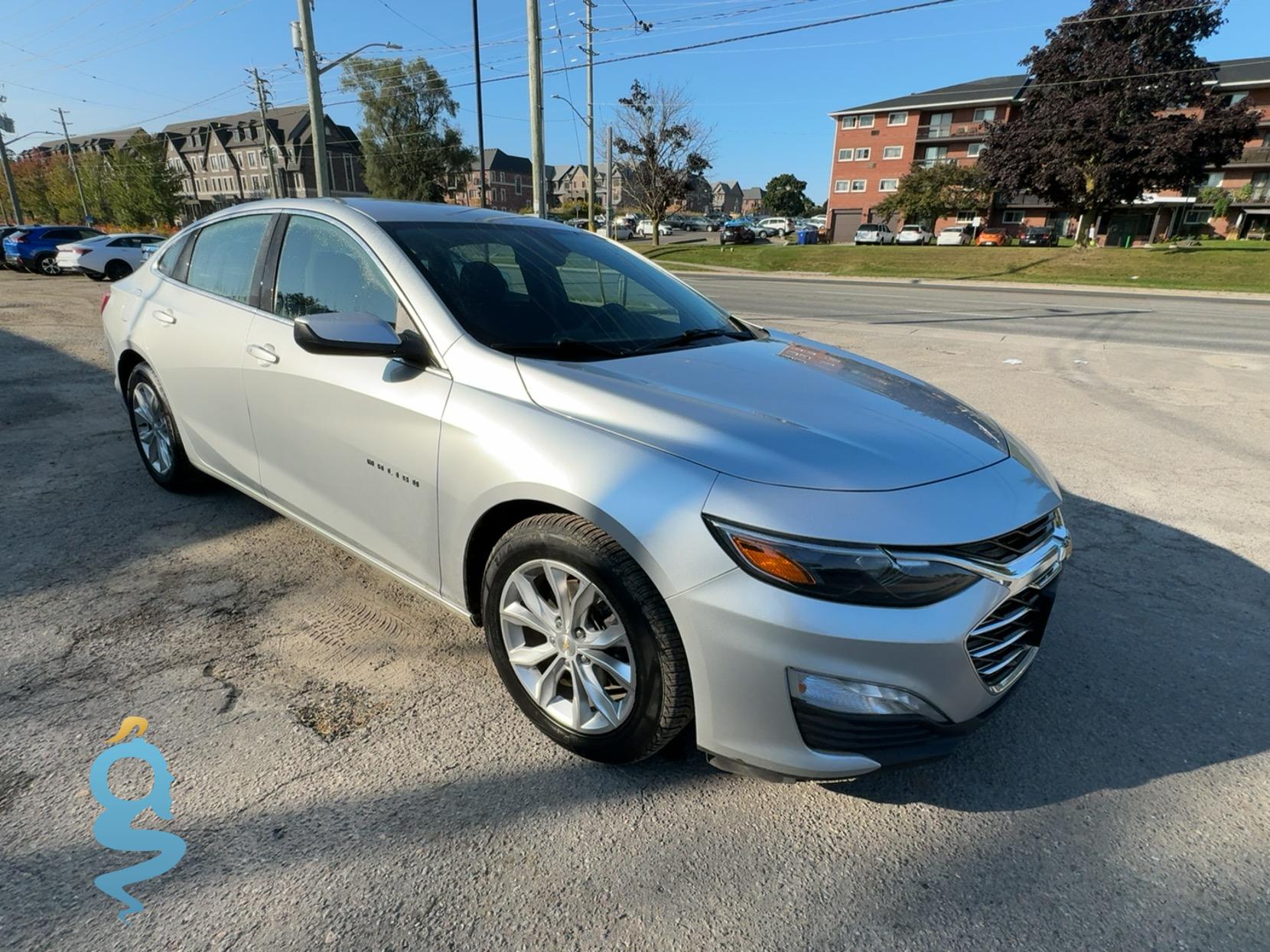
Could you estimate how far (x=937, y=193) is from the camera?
57.2 m

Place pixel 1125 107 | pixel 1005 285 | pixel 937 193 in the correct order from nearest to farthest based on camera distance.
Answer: pixel 1005 285, pixel 1125 107, pixel 937 193

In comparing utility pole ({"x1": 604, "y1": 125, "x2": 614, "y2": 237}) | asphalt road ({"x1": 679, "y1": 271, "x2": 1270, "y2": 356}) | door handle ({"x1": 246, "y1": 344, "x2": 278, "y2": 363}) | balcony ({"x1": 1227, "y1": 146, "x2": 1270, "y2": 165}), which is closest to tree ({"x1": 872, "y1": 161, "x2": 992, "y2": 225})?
balcony ({"x1": 1227, "y1": 146, "x2": 1270, "y2": 165})

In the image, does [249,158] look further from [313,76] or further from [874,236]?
[313,76]

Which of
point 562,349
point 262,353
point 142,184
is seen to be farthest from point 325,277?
point 142,184

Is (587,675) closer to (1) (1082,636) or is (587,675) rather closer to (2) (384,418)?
(2) (384,418)

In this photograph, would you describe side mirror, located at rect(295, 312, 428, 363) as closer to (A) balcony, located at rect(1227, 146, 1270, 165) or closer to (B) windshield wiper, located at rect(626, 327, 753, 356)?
(B) windshield wiper, located at rect(626, 327, 753, 356)

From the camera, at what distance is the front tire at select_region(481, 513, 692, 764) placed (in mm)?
1936

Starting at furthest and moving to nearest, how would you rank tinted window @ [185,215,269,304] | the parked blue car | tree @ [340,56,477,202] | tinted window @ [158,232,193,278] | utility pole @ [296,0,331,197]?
tree @ [340,56,477,202], the parked blue car, utility pole @ [296,0,331,197], tinted window @ [158,232,193,278], tinted window @ [185,215,269,304]

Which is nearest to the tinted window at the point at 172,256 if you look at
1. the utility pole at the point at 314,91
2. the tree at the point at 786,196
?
the utility pole at the point at 314,91

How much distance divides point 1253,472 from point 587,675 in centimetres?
535

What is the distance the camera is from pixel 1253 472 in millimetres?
4988

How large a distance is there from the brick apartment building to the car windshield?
2495 inches

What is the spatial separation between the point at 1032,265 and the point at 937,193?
29.6 m

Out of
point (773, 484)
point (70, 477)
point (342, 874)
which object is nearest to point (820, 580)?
point (773, 484)
